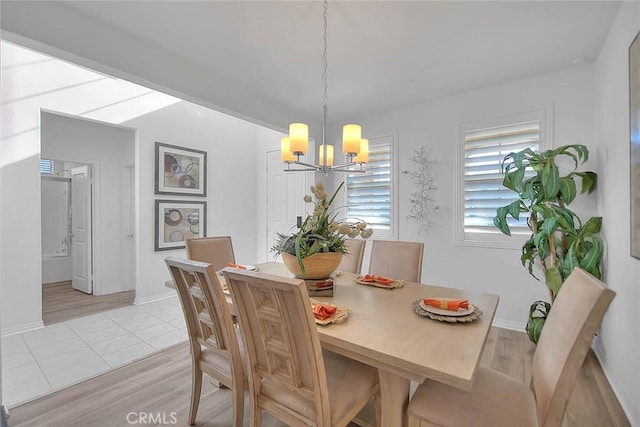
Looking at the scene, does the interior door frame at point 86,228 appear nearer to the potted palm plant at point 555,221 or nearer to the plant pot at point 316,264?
the plant pot at point 316,264

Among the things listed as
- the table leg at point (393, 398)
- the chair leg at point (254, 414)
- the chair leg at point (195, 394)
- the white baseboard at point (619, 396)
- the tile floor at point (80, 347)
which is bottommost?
the tile floor at point (80, 347)

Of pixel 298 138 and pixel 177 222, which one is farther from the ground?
pixel 298 138

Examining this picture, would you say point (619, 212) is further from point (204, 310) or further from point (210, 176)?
point (210, 176)

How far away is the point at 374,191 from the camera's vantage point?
161 inches

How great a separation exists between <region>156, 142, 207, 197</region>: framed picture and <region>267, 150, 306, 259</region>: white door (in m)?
1.13

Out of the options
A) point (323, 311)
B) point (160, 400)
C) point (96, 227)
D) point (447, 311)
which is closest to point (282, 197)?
point (96, 227)

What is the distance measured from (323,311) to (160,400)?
150 centimetres

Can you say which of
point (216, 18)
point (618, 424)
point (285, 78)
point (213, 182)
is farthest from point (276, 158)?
point (618, 424)

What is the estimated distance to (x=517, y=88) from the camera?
10.2 ft

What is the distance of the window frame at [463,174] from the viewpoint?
9.68 feet

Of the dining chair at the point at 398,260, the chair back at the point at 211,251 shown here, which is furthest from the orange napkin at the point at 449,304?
the chair back at the point at 211,251

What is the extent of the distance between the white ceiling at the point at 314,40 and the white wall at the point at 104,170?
Answer: 7.87ft

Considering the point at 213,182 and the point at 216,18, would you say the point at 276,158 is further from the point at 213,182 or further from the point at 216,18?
the point at 216,18

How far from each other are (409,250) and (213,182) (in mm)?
3626
